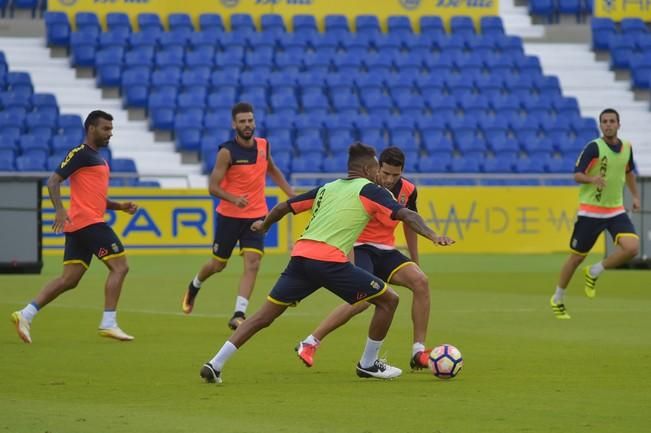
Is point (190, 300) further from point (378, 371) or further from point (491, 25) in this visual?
point (491, 25)

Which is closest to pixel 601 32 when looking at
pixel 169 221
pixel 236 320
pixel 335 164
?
pixel 335 164

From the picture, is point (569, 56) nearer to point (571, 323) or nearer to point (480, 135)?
point (480, 135)

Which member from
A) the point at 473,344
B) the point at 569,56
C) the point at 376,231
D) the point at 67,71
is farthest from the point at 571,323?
the point at 569,56

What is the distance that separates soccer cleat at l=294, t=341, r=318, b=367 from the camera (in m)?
11.0

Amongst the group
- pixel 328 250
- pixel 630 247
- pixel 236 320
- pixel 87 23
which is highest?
pixel 87 23

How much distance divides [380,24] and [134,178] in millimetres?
11469

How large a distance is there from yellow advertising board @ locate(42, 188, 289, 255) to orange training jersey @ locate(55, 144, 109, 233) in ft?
47.1

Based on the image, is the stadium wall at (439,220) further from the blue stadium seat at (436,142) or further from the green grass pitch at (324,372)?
the green grass pitch at (324,372)

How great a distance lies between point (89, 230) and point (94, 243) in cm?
14

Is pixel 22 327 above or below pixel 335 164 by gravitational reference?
above

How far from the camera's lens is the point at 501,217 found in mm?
29672

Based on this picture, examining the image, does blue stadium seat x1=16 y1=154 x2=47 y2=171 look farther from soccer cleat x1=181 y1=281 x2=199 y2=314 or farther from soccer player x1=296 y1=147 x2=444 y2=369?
soccer player x1=296 y1=147 x2=444 y2=369

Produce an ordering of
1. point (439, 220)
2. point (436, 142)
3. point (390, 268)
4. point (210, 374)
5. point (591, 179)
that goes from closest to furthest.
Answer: point (210, 374)
point (390, 268)
point (591, 179)
point (439, 220)
point (436, 142)

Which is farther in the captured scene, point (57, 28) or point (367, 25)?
point (367, 25)
